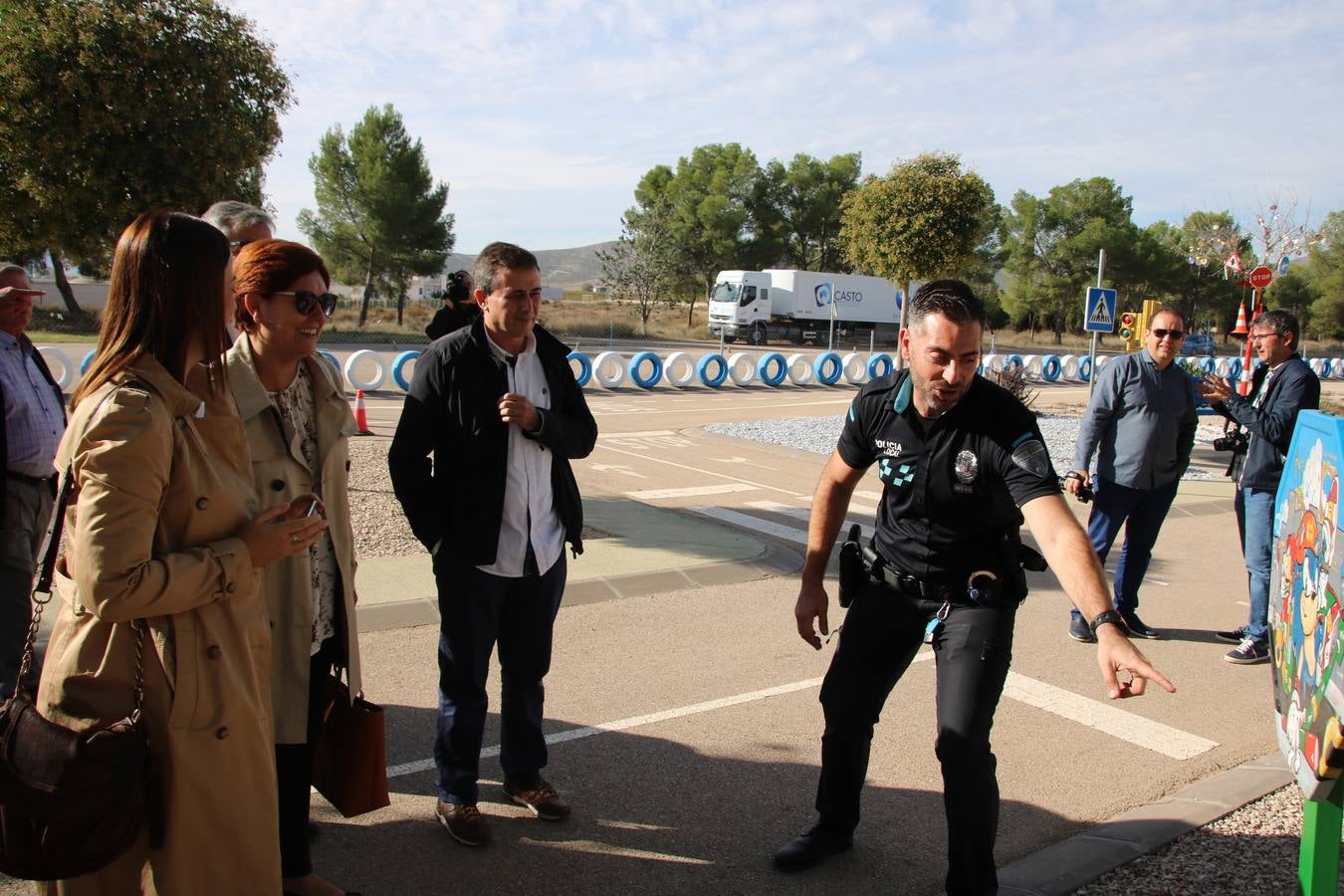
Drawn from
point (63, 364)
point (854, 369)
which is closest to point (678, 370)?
point (854, 369)

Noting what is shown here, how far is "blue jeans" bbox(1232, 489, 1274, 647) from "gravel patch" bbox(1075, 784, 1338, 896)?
7.14ft

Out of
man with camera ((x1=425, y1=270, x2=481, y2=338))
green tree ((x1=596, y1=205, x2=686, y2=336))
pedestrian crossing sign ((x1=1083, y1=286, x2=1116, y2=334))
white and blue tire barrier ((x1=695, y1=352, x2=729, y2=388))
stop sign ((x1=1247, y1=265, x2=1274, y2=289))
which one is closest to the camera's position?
man with camera ((x1=425, y1=270, x2=481, y2=338))

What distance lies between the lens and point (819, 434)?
1579cm

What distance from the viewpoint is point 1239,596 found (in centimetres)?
735

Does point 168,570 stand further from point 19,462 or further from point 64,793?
point 19,462

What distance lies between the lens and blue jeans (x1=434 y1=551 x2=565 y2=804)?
3416mm

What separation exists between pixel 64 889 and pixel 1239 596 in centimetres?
757

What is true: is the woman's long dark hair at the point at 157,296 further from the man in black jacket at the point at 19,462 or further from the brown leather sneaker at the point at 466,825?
the man in black jacket at the point at 19,462

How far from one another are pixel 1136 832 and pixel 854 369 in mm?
25030

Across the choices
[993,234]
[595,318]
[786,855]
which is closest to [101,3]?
[786,855]

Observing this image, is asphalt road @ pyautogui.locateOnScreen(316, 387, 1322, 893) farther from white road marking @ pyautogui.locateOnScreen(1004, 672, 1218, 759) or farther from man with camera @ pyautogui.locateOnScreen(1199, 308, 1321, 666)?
man with camera @ pyautogui.locateOnScreen(1199, 308, 1321, 666)

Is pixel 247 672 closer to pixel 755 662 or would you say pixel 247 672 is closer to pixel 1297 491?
pixel 1297 491

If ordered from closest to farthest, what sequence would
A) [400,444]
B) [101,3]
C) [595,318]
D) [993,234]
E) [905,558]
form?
[905,558] < [400,444] < [101,3] < [595,318] < [993,234]

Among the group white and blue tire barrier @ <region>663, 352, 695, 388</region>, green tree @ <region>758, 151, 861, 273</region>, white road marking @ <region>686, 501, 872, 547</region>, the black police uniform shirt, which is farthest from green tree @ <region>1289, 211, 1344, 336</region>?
the black police uniform shirt
